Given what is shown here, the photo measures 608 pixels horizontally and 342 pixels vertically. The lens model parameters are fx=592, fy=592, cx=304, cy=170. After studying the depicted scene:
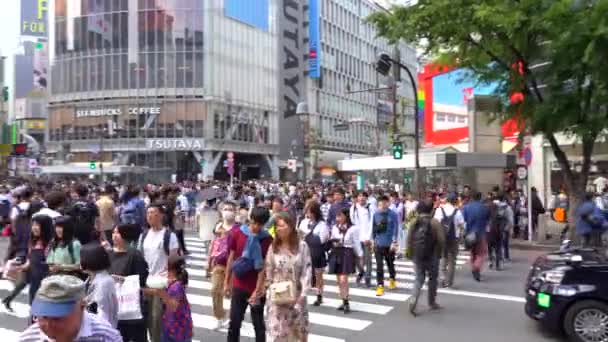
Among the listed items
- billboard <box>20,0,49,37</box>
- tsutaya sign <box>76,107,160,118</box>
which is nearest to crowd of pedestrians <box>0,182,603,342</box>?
tsutaya sign <box>76,107,160,118</box>

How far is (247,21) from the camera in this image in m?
62.9

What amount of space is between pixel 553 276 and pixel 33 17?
78830 millimetres

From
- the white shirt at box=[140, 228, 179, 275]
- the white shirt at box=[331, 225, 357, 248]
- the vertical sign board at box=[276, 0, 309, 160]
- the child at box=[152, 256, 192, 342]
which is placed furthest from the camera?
the vertical sign board at box=[276, 0, 309, 160]

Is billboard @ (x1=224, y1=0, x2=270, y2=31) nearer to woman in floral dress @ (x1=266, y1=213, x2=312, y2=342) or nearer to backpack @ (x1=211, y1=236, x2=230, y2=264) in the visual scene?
backpack @ (x1=211, y1=236, x2=230, y2=264)

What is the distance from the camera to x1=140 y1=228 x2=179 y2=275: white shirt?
6.31m

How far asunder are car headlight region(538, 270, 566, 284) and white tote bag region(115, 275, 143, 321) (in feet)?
16.2

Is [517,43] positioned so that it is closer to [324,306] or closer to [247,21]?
[324,306]

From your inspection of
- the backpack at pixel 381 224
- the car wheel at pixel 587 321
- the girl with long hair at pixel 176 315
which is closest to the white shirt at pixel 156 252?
the girl with long hair at pixel 176 315

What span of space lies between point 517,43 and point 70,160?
52745mm

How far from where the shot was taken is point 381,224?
10.4m

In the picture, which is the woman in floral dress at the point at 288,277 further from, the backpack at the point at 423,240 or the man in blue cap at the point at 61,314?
the backpack at the point at 423,240

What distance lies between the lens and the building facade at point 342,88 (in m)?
75.1

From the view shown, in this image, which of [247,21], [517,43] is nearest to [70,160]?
[247,21]

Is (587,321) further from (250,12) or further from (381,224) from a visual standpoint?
(250,12)
